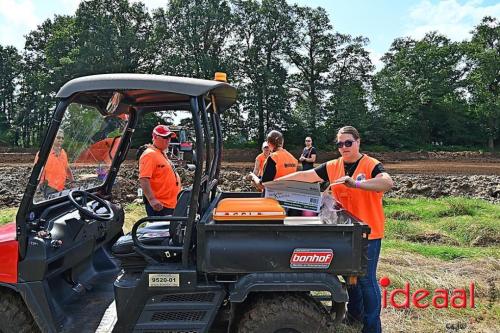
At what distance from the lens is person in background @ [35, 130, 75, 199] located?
9.59ft

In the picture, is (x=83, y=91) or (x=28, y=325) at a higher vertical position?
(x=83, y=91)

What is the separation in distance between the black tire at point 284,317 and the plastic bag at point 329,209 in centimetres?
61

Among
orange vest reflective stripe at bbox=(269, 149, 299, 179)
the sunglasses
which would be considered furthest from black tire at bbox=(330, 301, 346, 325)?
orange vest reflective stripe at bbox=(269, 149, 299, 179)

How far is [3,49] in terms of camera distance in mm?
40656

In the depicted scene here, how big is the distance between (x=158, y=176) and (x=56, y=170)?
62.2 inches

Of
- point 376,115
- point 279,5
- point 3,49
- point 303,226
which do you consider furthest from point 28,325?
point 3,49

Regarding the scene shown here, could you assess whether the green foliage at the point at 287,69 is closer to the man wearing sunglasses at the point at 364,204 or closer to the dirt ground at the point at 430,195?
the dirt ground at the point at 430,195

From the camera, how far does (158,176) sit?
4715mm

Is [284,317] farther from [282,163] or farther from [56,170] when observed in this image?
[282,163]

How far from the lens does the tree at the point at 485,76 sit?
31156 mm

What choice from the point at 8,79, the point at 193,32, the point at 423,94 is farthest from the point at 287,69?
the point at 8,79

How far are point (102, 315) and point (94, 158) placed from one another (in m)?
1.34

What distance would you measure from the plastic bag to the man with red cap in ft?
5.96

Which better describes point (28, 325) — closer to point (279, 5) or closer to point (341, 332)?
point (341, 332)
